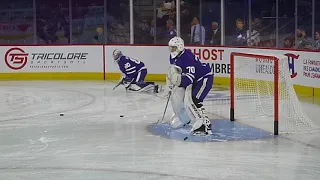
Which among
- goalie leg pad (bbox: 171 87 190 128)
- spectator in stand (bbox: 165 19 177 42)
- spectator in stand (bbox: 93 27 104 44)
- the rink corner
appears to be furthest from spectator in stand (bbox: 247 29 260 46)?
goalie leg pad (bbox: 171 87 190 128)

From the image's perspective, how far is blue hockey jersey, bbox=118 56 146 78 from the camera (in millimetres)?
12219

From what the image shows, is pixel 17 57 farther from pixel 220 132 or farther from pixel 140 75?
pixel 220 132

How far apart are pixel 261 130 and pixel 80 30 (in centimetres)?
915

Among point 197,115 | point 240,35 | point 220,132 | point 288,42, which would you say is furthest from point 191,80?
point 240,35

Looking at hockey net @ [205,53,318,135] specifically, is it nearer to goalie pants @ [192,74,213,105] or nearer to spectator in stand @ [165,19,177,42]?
goalie pants @ [192,74,213,105]

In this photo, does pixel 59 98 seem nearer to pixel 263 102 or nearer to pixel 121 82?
pixel 121 82

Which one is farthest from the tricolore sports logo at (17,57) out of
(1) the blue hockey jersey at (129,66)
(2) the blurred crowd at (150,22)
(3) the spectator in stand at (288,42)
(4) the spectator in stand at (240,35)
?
(3) the spectator in stand at (288,42)

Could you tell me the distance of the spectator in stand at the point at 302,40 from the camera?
39.5 ft

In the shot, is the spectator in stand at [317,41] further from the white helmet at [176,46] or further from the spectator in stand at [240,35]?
the white helmet at [176,46]

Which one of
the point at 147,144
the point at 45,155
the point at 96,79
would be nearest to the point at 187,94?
the point at 147,144

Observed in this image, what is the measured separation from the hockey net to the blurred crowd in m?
2.43

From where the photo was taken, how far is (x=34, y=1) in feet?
54.3

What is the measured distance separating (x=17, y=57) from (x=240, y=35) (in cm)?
491

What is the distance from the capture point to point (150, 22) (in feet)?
51.8
